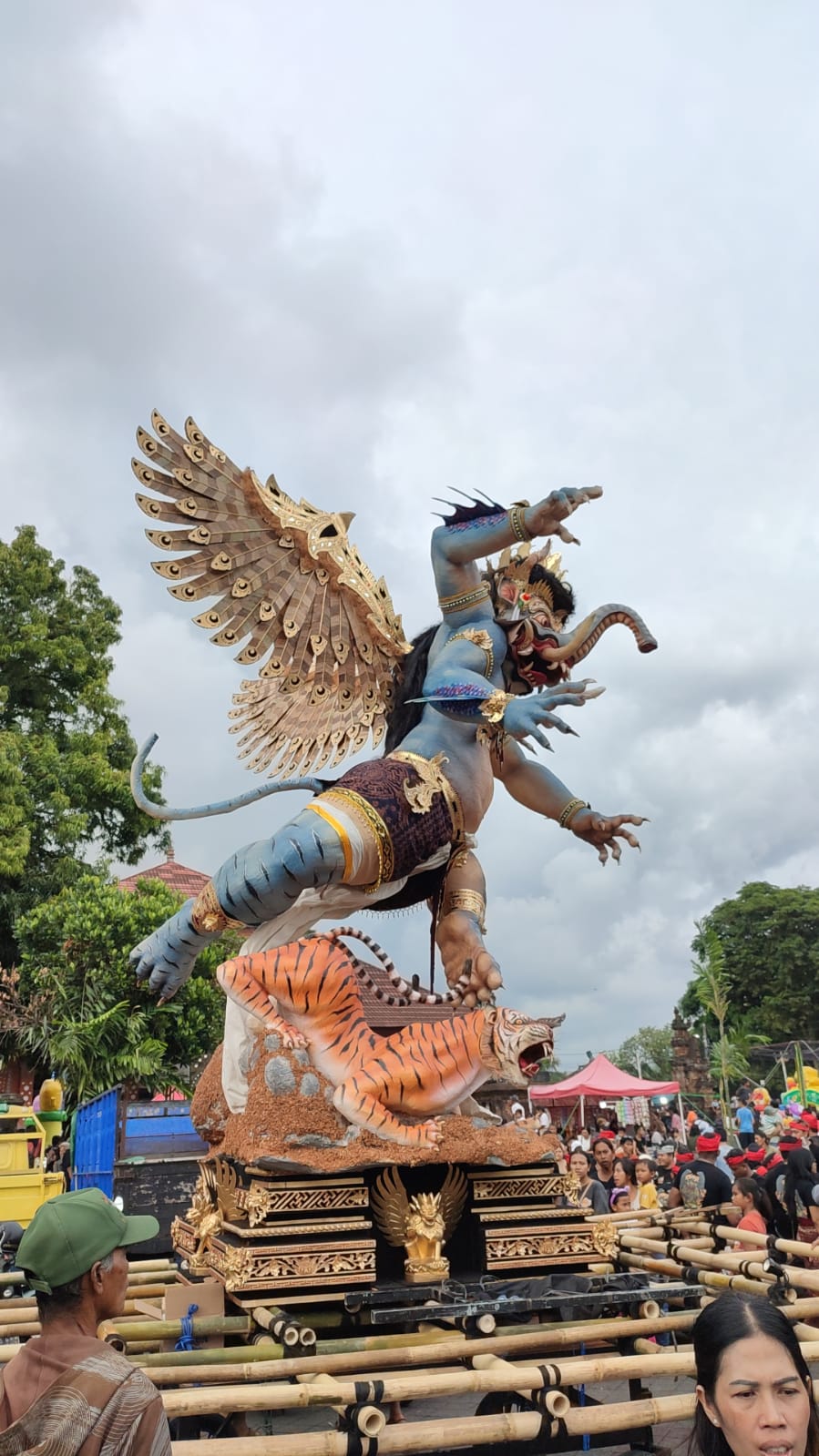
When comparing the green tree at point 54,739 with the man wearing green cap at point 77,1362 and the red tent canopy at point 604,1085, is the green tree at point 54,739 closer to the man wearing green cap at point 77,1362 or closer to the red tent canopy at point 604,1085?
the red tent canopy at point 604,1085

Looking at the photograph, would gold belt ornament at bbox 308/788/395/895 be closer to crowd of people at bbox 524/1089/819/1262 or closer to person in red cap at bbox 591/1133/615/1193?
crowd of people at bbox 524/1089/819/1262

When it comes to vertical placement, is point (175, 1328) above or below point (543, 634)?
below

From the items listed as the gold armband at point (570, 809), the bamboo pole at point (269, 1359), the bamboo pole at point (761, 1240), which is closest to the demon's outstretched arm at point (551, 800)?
the gold armband at point (570, 809)

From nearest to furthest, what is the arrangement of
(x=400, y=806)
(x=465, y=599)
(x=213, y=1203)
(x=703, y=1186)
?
(x=213, y=1203)
(x=400, y=806)
(x=465, y=599)
(x=703, y=1186)

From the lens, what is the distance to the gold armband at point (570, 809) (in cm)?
611

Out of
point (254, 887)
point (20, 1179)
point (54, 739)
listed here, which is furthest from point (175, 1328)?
point (54, 739)

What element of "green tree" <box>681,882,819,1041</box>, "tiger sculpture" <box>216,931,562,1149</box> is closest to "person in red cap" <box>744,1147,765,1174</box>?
"tiger sculpture" <box>216,931,562,1149</box>

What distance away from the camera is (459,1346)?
330 centimetres

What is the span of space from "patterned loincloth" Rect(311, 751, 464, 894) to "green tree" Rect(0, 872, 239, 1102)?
9.75 meters

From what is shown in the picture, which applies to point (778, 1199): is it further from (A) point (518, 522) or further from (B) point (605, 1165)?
(A) point (518, 522)

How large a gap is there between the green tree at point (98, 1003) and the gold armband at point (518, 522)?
34.1 feet

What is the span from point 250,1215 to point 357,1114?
588mm

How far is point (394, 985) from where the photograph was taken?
17.3 ft

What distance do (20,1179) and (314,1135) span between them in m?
5.40
